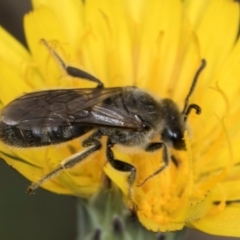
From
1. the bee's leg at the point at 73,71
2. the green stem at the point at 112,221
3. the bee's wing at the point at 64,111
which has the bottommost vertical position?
the green stem at the point at 112,221

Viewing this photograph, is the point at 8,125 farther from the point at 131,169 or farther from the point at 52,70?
the point at 52,70

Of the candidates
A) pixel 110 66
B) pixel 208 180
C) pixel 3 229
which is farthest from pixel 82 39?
pixel 3 229

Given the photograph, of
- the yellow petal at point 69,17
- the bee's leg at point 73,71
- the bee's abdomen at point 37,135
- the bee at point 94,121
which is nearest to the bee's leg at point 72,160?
the bee at point 94,121

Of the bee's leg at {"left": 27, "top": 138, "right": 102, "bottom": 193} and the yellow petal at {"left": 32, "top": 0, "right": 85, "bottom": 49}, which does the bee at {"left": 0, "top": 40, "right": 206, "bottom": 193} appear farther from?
the yellow petal at {"left": 32, "top": 0, "right": 85, "bottom": 49}

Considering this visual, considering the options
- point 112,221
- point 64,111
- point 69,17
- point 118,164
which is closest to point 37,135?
point 64,111

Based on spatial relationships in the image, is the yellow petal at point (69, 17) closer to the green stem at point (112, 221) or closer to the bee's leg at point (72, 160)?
the bee's leg at point (72, 160)

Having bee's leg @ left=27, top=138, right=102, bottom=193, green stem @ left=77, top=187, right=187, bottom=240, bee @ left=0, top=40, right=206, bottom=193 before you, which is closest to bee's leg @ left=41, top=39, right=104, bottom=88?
bee @ left=0, top=40, right=206, bottom=193
